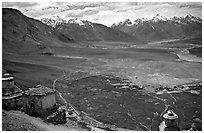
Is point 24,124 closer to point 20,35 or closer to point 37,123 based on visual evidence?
point 37,123

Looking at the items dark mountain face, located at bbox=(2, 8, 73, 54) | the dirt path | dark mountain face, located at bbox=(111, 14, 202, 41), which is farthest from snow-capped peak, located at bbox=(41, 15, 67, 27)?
the dirt path

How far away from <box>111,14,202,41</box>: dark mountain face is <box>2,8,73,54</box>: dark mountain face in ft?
207

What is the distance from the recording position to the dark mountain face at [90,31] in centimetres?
9250

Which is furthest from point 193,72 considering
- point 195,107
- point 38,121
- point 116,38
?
point 116,38

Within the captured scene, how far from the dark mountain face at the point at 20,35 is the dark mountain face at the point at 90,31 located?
3946 centimetres

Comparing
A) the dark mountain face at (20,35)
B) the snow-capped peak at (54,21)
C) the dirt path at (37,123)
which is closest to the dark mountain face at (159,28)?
the snow-capped peak at (54,21)

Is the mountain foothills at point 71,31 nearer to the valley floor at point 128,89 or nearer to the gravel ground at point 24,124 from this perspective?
the valley floor at point 128,89

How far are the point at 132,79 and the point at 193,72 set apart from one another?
4037mm

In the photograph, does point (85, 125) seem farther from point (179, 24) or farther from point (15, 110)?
point (179, 24)

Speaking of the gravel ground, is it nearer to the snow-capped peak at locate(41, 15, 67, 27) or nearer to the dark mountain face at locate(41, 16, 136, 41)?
the dark mountain face at locate(41, 16, 136, 41)

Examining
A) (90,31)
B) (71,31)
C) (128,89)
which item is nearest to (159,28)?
(90,31)

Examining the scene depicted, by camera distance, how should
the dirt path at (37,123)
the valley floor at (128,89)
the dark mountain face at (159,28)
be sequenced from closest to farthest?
1. the dirt path at (37,123)
2. the valley floor at (128,89)
3. the dark mountain face at (159,28)

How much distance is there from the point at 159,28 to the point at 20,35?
317ft

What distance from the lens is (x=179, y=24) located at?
405 feet
